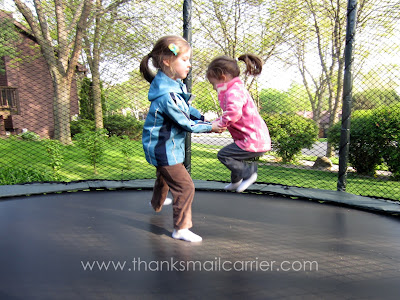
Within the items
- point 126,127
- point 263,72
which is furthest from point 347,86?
point 126,127

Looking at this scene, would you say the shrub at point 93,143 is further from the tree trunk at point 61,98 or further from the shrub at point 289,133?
the shrub at point 289,133

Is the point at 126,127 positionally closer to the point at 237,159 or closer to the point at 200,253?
the point at 237,159

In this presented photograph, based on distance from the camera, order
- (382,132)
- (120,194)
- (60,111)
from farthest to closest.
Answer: (60,111)
(382,132)
(120,194)

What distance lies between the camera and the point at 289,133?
4.88m

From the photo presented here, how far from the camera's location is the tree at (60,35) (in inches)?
174

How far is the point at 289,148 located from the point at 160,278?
13.7ft

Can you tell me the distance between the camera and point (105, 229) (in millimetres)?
1465

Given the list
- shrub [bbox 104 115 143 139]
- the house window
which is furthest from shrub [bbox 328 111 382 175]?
the house window

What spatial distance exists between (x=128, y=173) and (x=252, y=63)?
3002 millimetres

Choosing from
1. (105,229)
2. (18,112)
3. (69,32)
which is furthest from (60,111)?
(105,229)

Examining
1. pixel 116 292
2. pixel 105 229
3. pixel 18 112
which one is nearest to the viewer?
pixel 116 292

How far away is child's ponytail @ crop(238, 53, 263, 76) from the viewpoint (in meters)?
1.49

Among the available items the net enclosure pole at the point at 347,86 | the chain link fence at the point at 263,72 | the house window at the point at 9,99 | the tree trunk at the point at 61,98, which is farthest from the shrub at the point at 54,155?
the house window at the point at 9,99

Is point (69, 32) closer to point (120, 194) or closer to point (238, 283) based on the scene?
point (120, 194)
